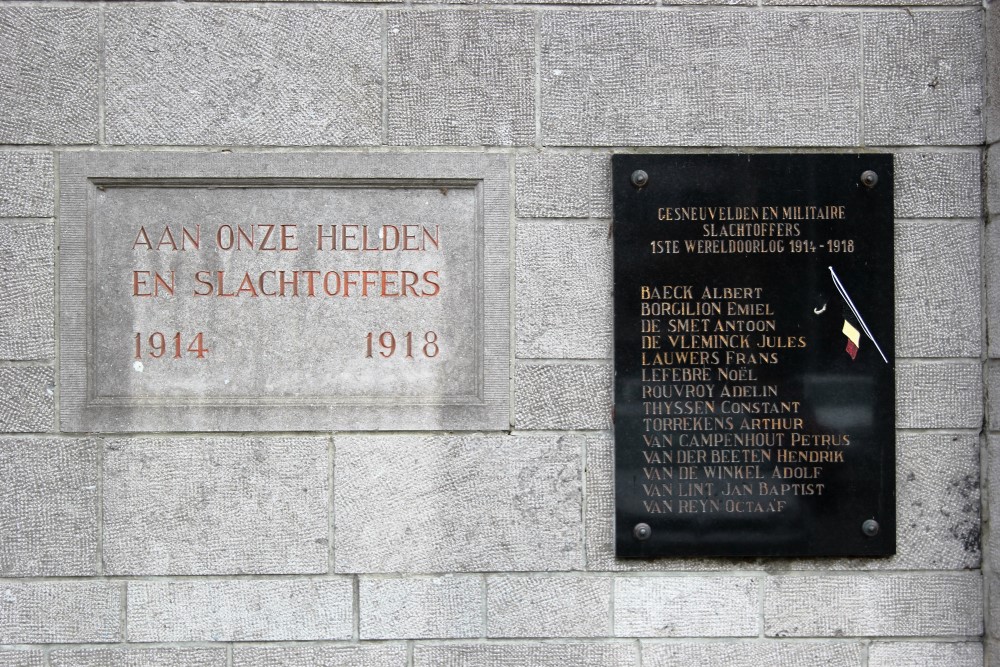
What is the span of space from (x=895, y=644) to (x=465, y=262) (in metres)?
2.30

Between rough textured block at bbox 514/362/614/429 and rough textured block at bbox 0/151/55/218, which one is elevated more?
rough textured block at bbox 0/151/55/218

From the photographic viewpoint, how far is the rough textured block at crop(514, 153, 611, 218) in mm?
3625

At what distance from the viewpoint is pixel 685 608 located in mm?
3621

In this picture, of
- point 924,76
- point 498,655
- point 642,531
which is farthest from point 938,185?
point 498,655

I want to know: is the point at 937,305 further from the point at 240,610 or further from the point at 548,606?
the point at 240,610

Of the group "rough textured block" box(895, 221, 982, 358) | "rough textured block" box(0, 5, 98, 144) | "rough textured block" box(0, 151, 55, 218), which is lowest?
"rough textured block" box(895, 221, 982, 358)

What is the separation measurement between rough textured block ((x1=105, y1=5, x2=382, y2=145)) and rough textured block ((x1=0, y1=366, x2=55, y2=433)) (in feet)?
3.24

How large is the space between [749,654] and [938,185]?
6.66 ft

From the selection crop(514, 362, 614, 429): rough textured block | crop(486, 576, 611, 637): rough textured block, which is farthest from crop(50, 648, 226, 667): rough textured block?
crop(514, 362, 614, 429): rough textured block

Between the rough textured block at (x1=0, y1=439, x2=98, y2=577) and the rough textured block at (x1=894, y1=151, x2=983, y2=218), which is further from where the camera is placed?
the rough textured block at (x1=894, y1=151, x2=983, y2=218)

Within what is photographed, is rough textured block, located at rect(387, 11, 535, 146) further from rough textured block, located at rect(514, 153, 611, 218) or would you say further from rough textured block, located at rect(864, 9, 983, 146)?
rough textured block, located at rect(864, 9, 983, 146)

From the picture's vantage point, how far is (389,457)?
3590 mm

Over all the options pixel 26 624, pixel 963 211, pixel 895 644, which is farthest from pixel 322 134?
pixel 895 644

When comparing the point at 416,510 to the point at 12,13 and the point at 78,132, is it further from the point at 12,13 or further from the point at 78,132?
the point at 12,13
